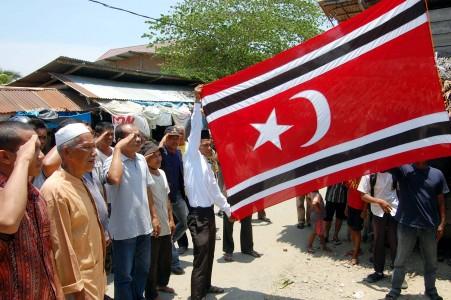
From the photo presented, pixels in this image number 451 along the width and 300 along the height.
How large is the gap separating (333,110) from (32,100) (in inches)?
353

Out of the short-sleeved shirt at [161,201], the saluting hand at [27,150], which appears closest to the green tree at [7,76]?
the short-sleeved shirt at [161,201]

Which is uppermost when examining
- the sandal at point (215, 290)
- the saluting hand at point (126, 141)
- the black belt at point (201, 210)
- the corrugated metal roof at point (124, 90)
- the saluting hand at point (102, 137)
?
the corrugated metal roof at point (124, 90)

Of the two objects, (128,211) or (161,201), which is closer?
(128,211)

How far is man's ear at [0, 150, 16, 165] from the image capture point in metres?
1.97

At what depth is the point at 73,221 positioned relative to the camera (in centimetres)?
247

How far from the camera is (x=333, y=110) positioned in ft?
12.5

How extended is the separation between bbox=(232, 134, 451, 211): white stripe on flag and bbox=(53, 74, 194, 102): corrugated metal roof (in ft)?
29.3

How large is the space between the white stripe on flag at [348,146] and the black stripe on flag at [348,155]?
0.03 metres

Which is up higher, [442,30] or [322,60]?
[442,30]

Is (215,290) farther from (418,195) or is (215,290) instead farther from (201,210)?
(418,195)

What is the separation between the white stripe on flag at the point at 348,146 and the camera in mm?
3505

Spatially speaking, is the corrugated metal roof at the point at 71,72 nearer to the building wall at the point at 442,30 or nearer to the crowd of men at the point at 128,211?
the crowd of men at the point at 128,211

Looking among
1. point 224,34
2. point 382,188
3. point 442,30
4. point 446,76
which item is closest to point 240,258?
point 382,188

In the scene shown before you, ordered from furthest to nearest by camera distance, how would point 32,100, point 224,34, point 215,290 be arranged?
point 224,34 → point 32,100 → point 215,290
